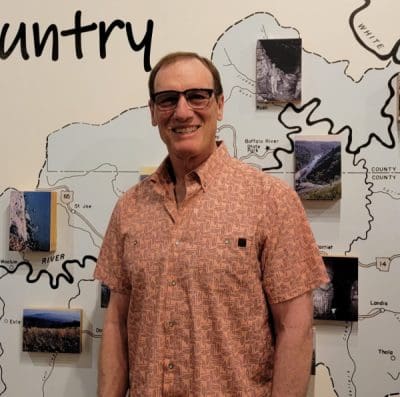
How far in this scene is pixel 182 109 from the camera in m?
0.94

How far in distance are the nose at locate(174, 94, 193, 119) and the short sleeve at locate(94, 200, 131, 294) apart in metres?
0.26

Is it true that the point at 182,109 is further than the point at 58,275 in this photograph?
No

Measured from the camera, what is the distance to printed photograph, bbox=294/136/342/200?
1.17m

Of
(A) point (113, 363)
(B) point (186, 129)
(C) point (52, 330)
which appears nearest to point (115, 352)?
(A) point (113, 363)

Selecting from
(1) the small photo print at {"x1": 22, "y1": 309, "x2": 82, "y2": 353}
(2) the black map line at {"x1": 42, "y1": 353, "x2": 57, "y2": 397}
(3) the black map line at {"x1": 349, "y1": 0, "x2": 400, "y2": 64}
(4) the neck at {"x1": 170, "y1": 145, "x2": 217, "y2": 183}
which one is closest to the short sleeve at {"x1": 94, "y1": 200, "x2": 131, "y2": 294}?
(4) the neck at {"x1": 170, "y1": 145, "x2": 217, "y2": 183}

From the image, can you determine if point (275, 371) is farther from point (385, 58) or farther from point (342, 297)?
point (385, 58)

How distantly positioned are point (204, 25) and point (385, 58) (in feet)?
1.50

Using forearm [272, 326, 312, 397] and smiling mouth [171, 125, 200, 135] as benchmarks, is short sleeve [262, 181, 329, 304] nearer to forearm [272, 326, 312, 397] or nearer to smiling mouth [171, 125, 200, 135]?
forearm [272, 326, 312, 397]

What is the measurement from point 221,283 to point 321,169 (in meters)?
0.44

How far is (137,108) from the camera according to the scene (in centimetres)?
127

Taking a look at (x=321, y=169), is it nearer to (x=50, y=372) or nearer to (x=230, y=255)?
(x=230, y=255)

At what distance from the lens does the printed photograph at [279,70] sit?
119 cm

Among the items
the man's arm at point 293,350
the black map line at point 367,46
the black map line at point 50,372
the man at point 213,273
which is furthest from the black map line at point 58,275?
the black map line at point 367,46

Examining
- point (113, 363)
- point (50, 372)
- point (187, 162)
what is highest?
point (187, 162)
